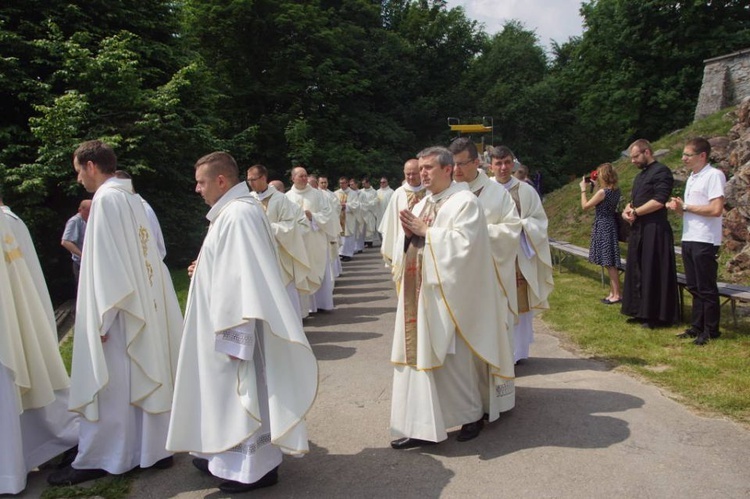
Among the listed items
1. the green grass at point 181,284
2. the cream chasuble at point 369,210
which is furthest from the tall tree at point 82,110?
the cream chasuble at point 369,210

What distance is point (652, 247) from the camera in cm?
795

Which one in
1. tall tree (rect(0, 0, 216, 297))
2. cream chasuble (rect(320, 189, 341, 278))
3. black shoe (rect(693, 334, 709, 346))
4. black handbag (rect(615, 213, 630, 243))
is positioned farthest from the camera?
tall tree (rect(0, 0, 216, 297))

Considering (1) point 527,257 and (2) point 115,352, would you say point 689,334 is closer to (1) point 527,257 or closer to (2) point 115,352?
(1) point 527,257

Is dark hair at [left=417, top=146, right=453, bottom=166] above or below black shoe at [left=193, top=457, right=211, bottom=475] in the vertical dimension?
above

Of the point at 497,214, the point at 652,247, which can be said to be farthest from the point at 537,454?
the point at 652,247

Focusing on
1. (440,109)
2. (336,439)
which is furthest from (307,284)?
(440,109)

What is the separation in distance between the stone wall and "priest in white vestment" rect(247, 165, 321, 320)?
19.7 meters

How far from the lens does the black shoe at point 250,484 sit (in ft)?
13.3

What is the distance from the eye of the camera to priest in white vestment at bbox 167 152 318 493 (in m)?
3.85

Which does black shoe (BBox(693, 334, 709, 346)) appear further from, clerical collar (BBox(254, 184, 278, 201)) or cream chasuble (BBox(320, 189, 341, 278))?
cream chasuble (BBox(320, 189, 341, 278))

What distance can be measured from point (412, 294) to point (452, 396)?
0.79 metres

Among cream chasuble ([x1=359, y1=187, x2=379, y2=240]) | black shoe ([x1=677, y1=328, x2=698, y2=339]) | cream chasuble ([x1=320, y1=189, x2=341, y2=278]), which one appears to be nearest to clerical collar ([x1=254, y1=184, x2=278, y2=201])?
A: cream chasuble ([x1=320, y1=189, x2=341, y2=278])

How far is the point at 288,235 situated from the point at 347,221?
398 inches

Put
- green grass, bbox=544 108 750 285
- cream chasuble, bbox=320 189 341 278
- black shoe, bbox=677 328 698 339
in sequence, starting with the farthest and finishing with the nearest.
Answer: green grass, bbox=544 108 750 285
cream chasuble, bbox=320 189 341 278
black shoe, bbox=677 328 698 339
